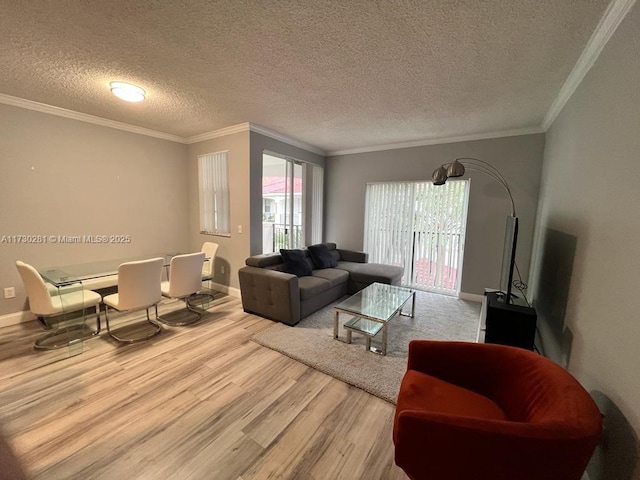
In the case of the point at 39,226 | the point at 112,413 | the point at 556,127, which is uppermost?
the point at 556,127

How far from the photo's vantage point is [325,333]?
9.79 ft

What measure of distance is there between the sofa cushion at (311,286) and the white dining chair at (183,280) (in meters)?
1.30

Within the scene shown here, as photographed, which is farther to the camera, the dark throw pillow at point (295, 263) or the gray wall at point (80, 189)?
the dark throw pillow at point (295, 263)

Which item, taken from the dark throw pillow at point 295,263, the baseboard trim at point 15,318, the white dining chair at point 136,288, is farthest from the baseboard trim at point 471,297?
the baseboard trim at point 15,318

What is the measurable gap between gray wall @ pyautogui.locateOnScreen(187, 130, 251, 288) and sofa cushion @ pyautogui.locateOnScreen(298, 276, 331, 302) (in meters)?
1.08

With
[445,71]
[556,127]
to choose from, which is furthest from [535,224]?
→ [445,71]

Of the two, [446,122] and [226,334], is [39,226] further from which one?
[446,122]

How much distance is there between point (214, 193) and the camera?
4445 mm

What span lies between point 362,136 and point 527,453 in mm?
4174

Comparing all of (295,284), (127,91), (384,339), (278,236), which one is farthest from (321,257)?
(127,91)

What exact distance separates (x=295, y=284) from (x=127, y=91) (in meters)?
2.64

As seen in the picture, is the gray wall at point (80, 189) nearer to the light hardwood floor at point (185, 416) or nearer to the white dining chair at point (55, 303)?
the white dining chair at point (55, 303)

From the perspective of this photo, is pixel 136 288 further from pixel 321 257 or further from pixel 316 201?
pixel 316 201

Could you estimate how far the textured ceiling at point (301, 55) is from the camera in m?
1.58
